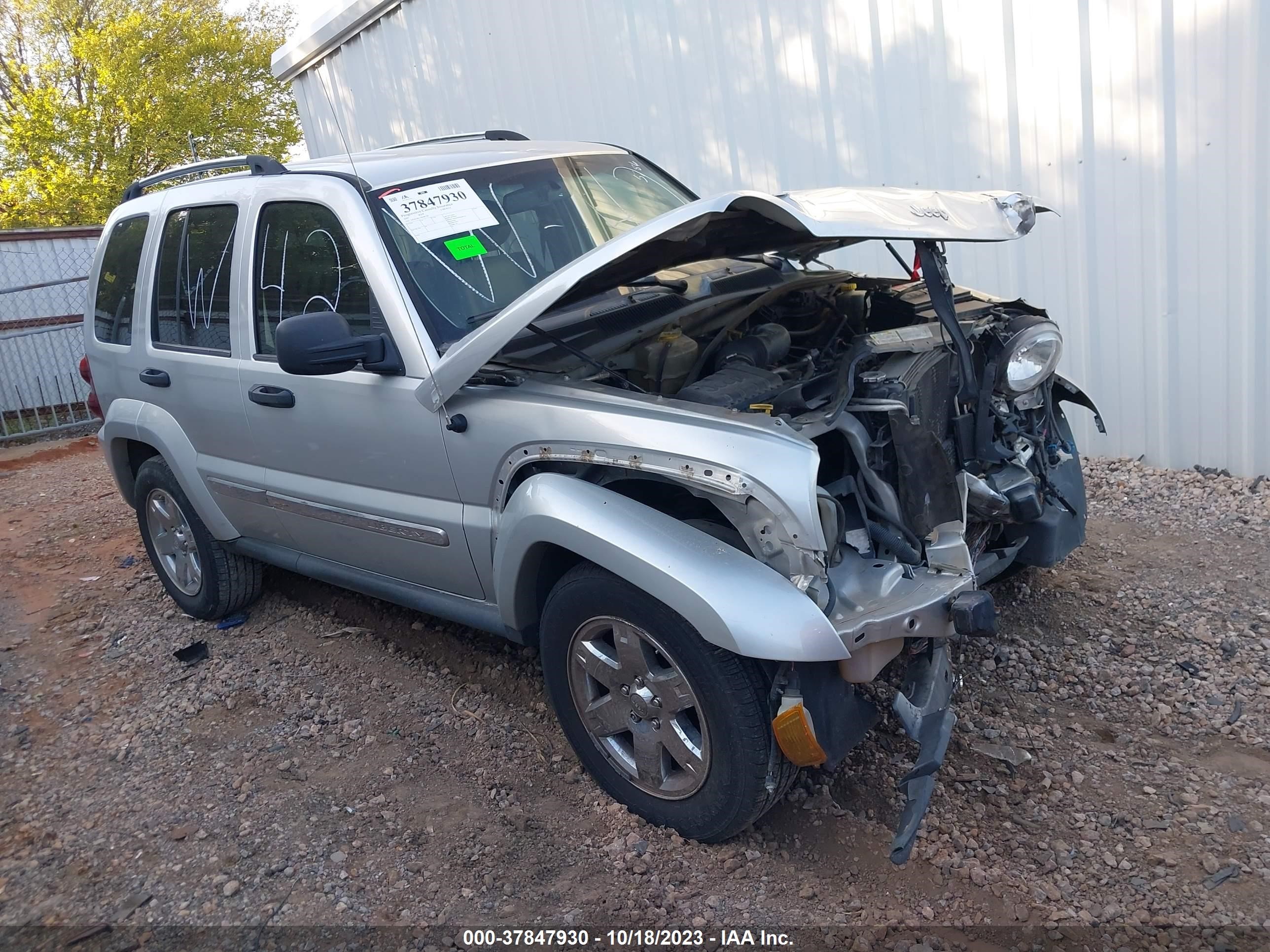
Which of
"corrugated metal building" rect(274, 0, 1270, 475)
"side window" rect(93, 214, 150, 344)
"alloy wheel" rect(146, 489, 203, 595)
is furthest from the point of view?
"corrugated metal building" rect(274, 0, 1270, 475)

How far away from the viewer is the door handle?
147 inches

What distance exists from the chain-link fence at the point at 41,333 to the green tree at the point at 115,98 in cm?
719

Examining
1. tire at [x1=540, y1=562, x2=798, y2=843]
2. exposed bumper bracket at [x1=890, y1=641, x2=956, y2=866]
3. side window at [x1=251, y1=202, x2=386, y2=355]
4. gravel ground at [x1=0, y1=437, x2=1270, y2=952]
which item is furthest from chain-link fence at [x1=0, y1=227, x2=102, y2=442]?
exposed bumper bracket at [x1=890, y1=641, x2=956, y2=866]

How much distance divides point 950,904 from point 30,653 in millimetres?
4361

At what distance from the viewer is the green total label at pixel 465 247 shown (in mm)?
3471

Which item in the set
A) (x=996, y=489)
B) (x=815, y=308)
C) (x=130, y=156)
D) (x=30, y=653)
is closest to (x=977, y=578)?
(x=996, y=489)

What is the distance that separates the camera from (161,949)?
2.79m

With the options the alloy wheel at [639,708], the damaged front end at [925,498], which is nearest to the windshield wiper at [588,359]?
the damaged front end at [925,498]

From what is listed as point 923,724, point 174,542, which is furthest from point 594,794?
point 174,542

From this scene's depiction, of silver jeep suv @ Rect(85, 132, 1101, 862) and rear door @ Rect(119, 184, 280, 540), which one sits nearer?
silver jeep suv @ Rect(85, 132, 1101, 862)

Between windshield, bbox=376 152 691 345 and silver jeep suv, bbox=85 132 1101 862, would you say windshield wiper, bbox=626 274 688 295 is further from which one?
windshield, bbox=376 152 691 345

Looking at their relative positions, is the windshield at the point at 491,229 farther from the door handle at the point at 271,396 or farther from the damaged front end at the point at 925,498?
the damaged front end at the point at 925,498

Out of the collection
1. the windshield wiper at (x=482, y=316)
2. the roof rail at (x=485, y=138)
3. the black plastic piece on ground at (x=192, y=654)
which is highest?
the roof rail at (x=485, y=138)

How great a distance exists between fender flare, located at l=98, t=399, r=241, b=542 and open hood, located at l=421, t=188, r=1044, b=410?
5.92ft
